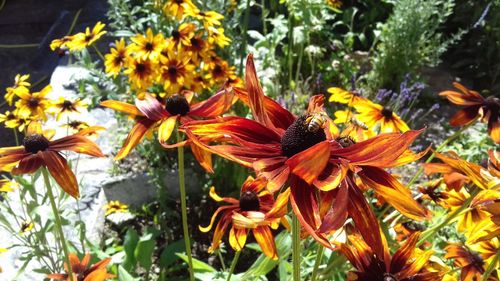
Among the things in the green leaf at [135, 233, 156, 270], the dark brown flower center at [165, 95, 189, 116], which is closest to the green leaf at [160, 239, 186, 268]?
the green leaf at [135, 233, 156, 270]

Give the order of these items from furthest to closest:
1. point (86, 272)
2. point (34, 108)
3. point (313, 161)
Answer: point (34, 108)
point (86, 272)
point (313, 161)

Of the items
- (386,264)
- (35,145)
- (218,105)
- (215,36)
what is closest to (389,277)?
(386,264)

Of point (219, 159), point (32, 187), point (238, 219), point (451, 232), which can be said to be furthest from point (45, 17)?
point (238, 219)

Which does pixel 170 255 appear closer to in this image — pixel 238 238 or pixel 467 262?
pixel 238 238

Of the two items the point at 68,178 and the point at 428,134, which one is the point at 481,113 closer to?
the point at 68,178

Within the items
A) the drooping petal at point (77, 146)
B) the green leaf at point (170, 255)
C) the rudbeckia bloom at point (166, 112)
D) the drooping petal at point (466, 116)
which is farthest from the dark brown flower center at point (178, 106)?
the green leaf at point (170, 255)

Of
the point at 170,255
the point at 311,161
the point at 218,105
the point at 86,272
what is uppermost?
the point at 311,161

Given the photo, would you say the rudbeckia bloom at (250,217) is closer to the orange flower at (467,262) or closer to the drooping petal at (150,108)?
the drooping petal at (150,108)
